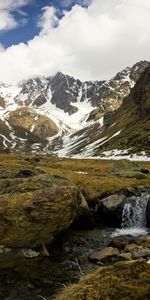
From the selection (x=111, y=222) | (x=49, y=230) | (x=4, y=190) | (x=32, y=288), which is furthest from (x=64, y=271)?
(x=111, y=222)

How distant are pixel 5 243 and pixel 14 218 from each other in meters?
2.21

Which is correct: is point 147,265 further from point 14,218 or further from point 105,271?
point 14,218

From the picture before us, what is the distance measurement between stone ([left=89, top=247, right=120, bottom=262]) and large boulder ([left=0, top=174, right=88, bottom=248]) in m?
5.16

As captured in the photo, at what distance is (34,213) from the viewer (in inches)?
1286

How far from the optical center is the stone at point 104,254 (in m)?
28.6

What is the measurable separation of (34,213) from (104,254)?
7190mm

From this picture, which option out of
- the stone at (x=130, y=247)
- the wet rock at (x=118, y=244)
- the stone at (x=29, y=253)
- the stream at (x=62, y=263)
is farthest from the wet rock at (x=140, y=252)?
the stone at (x=29, y=253)

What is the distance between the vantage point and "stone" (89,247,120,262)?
28.6 meters

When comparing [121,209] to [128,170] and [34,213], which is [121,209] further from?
[128,170]

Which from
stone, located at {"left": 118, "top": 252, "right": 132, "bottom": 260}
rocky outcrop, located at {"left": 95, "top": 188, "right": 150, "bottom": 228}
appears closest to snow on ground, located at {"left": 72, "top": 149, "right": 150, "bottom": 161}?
rocky outcrop, located at {"left": 95, "top": 188, "right": 150, "bottom": 228}

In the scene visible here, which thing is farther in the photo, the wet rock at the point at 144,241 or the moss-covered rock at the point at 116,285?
the wet rock at the point at 144,241

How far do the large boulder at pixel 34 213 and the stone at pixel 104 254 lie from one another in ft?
16.9

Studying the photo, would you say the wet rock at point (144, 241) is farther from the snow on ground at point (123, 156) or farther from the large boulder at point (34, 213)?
the snow on ground at point (123, 156)

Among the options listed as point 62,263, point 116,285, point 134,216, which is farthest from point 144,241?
point 116,285
